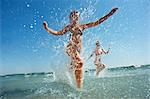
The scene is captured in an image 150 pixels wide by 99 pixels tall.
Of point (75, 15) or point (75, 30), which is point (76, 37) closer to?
point (75, 30)

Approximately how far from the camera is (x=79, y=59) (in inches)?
97.5

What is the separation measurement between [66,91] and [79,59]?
1.80 metres

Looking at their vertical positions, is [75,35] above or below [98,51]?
below

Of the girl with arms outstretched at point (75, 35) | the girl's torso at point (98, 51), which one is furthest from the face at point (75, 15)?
the girl's torso at point (98, 51)

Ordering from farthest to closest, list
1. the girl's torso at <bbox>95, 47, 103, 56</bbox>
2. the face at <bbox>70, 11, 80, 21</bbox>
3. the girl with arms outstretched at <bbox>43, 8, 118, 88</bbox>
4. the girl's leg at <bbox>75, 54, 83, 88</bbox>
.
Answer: the girl's torso at <bbox>95, 47, 103, 56</bbox> < the face at <bbox>70, 11, 80, 21</bbox> < the girl with arms outstretched at <bbox>43, 8, 118, 88</bbox> < the girl's leg at <bbox>75, 54, 83, 88</bbox>

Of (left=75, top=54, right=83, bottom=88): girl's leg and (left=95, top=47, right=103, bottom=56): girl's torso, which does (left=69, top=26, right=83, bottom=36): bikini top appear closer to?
(left=75, top=54, right=83, bottom=88): girl's leg

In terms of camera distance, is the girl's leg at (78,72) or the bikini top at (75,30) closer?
the girl's leg at (78,72)

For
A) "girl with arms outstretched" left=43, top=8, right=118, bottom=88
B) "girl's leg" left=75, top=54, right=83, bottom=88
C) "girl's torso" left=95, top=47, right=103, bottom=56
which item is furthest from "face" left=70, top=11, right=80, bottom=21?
"girl's torso" left=95, top=47, right=103, bottom=56

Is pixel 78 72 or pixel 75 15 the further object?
pixel 75 15

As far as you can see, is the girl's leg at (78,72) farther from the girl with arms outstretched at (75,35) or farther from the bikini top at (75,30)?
the bikini top at (75,30)

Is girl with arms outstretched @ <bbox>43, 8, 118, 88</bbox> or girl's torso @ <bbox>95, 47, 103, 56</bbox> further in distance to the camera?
girl's torso @ <bbox>95, 47, 103, 56</bbox>

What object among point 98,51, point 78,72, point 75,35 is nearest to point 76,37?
point 75,35

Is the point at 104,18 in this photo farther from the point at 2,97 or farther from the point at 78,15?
the point at 2,97

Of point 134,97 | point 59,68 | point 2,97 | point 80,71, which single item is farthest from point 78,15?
point 2,97
